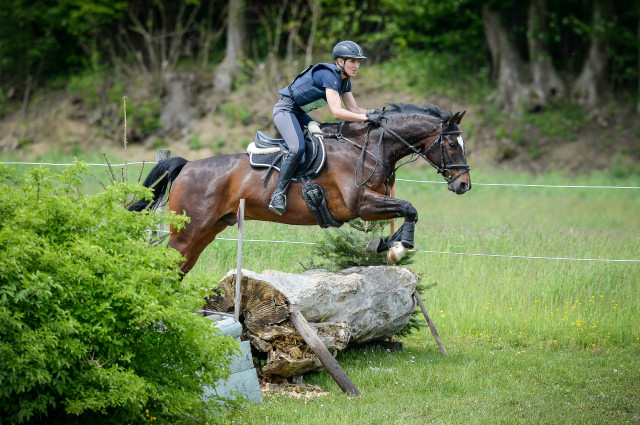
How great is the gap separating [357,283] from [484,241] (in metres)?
4.22

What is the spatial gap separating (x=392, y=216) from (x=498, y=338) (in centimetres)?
213

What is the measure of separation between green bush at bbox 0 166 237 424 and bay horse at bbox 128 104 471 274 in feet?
7.49

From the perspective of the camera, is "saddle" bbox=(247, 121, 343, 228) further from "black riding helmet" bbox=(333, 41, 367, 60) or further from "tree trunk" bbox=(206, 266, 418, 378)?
"black riding helmet" bbox=(333, 41, 367, 60)

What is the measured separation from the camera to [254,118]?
77.9 feet

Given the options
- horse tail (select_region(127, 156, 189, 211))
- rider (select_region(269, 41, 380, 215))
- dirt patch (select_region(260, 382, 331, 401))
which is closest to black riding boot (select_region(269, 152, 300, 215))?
rider (select_region(269, 41, 380, 215))

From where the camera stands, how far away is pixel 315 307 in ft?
21.3

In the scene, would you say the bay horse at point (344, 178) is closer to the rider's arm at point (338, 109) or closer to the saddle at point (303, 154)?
the saddle at point (303, 154)

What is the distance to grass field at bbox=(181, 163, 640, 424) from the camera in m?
5.71

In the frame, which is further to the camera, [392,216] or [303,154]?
[303,154]

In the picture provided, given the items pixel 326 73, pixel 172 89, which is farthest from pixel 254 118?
pixel 326 73

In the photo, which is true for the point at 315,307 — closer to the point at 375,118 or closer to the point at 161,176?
the point at 375,118

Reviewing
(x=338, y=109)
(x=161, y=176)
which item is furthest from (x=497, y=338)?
(x=161, y=176)

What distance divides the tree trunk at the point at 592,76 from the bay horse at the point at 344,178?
57.9 ft

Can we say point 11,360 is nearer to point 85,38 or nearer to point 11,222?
point 11,222
